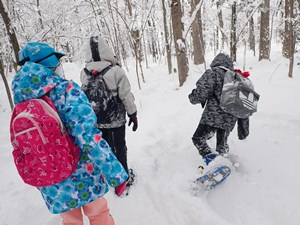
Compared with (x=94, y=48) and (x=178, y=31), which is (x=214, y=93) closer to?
(x=94, y=48)

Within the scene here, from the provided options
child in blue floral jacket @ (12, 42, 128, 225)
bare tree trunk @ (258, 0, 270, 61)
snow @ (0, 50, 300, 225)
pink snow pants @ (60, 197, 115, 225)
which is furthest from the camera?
bare tree trunk @ (258, 0, 270, 61)

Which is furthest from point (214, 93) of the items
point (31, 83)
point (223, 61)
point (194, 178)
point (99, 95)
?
point (31, 83)

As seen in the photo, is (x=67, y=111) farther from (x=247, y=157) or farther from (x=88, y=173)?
(x=247, y=157)

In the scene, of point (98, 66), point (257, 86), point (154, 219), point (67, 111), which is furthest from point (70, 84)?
point (257, 86)

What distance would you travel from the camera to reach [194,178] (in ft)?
10.7

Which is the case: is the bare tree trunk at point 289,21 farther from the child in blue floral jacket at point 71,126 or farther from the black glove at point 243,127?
the child in blue floral jacket at point 71,126

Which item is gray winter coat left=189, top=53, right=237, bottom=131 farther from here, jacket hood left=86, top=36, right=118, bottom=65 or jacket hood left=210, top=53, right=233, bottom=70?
jacket hood left=86, top=36, right=118, bottom=65

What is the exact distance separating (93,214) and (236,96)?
6.62 feet

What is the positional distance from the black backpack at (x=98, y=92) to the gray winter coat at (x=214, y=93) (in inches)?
43.1

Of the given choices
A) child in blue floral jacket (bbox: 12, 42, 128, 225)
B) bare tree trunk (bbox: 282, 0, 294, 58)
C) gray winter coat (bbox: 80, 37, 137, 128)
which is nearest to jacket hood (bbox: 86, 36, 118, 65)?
gray winter coat (bbox: 80, 37, 137, 128)

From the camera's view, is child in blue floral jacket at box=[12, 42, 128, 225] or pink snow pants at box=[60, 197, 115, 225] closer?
child in blue floral jacket at box=[12, 42, 128, 225]

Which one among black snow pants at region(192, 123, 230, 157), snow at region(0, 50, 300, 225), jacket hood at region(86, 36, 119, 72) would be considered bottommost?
snow at region(0, 50, 300, 225)

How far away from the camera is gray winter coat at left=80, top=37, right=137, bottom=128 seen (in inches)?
109

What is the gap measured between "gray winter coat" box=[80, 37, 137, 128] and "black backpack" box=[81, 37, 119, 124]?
1.6 inches
